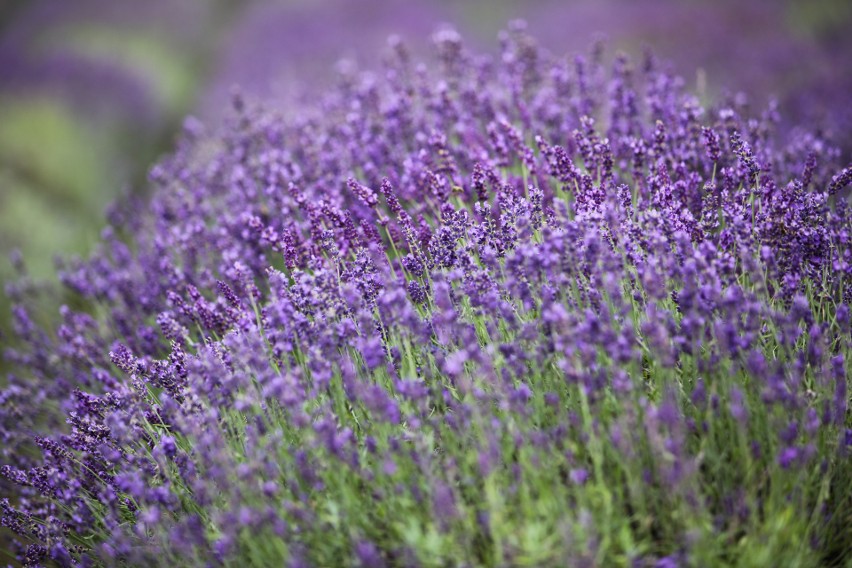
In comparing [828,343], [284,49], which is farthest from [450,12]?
[828,343]

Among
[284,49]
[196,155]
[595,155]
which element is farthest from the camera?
[284,49]

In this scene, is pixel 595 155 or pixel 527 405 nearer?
pixel 527 405

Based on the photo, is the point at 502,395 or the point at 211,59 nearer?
the point at 502,395

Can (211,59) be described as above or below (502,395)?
above

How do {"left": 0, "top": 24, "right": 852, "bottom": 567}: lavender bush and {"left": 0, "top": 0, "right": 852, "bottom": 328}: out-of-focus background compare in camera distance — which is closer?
{"left": 0, "top": 24, "right": 852, "bottom": 567}: lavender bush

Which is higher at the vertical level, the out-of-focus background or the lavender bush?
the out-of-focus background

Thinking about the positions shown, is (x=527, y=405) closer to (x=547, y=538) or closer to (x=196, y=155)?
(x=547, y=538)
